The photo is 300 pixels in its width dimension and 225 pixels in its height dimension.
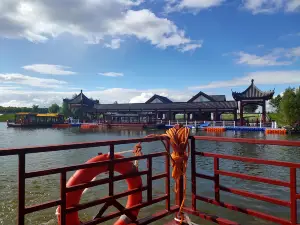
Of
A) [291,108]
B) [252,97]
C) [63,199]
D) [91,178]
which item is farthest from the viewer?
[252,97]

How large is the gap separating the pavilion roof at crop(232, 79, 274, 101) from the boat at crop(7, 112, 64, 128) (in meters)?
34.9

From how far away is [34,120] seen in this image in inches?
2047

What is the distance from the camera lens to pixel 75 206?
2.72 meters

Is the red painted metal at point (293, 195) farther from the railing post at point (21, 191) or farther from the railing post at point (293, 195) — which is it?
the railing post at point (21, 191)

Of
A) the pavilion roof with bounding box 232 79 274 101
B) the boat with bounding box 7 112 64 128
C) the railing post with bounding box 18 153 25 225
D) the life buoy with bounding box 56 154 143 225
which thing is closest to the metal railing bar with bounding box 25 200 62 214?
the railing post with bounding box 18 153 25 225

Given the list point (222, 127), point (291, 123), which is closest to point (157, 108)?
point (222, 127)

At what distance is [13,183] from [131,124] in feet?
112

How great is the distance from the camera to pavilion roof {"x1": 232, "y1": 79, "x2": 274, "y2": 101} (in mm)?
35094

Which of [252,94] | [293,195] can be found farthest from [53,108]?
[293,195]

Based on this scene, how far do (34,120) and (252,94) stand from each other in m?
42.1

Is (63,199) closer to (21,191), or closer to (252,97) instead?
(21,191)

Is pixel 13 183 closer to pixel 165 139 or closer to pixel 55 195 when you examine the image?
pixel 55 195

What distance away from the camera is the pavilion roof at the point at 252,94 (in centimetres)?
3509

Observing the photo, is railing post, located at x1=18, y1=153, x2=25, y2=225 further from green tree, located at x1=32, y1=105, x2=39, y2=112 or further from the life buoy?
green tree, located at x1=32, y1=105, x2=39, y2=112
